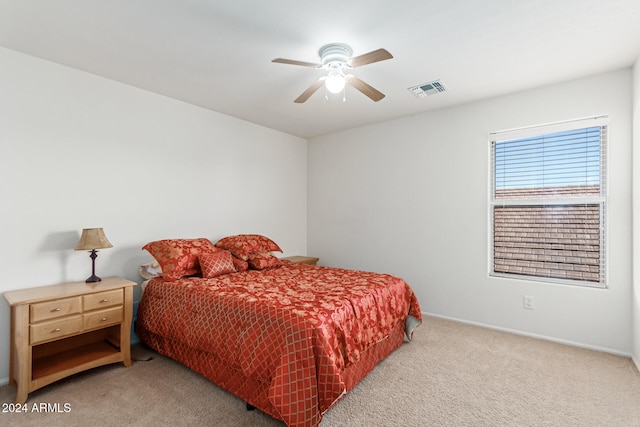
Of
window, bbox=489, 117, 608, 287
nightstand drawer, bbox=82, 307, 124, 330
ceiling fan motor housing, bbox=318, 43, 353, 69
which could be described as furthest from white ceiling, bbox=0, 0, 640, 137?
nightstand drawer, bbox=82, 307, 124, 330

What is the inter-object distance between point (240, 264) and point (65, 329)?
4.97 feet

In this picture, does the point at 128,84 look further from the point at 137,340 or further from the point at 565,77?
the point at 565,77

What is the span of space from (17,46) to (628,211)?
5.21 metres

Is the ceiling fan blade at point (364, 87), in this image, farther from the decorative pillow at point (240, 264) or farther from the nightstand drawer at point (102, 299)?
the nightstand drawer at point (102, 299)

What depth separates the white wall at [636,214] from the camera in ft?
8.42

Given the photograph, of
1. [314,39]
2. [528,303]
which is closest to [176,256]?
[314,39]

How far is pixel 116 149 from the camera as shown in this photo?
3029mm

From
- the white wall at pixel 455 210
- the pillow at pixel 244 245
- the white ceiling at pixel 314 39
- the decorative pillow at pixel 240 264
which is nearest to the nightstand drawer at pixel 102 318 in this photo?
the decorative pillow at pixel 240 264

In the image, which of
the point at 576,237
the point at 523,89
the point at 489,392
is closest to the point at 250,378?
the point at 489,392

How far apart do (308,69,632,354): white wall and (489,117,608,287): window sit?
0.11 metres

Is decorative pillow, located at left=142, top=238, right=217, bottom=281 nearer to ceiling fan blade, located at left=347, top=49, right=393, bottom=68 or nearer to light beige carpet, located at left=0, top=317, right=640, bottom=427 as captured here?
light beige carpet, located at left=0, top=317, right=640, bottom=427

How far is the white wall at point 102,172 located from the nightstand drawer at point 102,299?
0.50 metres

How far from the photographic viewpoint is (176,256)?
295cm

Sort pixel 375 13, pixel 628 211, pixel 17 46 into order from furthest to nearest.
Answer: pixel 628 211 → pixel 17 46 → pixel 375 13
